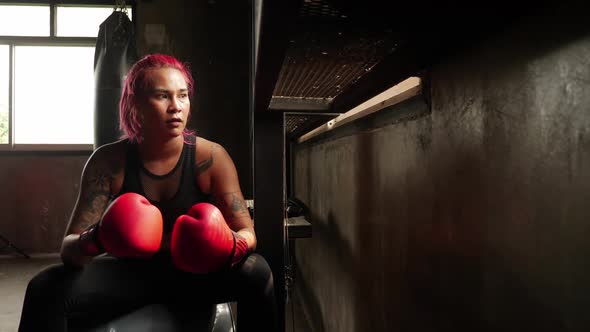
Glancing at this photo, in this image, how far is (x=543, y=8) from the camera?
69 centimetres

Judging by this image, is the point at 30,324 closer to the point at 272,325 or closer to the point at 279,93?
the point at 272,325

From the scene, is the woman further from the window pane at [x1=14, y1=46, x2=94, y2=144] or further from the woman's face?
the window pane at [x1=14, y1=46, x2=94, y2=144]

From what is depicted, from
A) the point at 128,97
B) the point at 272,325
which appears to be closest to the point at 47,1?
→ the point at 128,97

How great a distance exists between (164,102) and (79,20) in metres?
5.42

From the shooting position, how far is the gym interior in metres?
0.65

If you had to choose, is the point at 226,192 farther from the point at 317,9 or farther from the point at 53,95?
the point at 53,95

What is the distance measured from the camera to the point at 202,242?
1.10 m

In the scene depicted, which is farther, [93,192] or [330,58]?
[93,192]

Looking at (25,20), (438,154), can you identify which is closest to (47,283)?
(438,154)

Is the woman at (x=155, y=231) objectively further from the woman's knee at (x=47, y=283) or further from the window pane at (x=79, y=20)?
the window pane at (x=79, y=20)

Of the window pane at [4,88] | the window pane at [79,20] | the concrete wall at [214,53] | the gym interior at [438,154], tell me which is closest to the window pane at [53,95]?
the window pane at [4,88]

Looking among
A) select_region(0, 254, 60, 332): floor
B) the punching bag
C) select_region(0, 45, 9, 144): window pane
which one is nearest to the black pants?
the punching bag

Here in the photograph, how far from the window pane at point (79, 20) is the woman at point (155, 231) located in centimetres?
511

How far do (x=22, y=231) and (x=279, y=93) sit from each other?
5.30 metres
